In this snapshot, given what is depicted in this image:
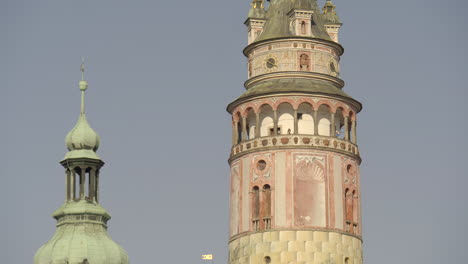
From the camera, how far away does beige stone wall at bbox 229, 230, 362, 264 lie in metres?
120

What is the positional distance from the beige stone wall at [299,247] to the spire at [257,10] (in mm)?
18154

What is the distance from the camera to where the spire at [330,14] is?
5123 inches

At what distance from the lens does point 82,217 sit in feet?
408

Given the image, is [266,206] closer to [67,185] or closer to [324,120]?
[324,120]


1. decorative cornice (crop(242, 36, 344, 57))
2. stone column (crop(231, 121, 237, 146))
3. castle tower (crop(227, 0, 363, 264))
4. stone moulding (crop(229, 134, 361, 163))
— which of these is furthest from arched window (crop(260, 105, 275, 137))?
decorative cornice (crop(242, 36, 344, 57))

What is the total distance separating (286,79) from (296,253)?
13.8m

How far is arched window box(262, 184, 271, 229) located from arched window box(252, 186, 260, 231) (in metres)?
0.57

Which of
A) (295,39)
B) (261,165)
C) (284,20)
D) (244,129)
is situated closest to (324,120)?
(261,165)

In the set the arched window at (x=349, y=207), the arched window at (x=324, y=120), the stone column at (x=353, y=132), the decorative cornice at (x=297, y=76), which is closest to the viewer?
the arched window at (x=349, y=207)

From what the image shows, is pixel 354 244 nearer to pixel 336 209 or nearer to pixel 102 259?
pixel 336 209

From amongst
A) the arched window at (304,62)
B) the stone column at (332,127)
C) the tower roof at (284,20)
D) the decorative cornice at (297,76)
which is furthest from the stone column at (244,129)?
the tower roof at (284,20)

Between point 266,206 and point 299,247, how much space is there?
414cm

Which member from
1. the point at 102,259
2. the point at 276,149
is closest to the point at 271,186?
the point at 276,149

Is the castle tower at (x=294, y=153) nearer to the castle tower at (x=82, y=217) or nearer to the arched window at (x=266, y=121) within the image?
the arched window at (x=266, y=121)
